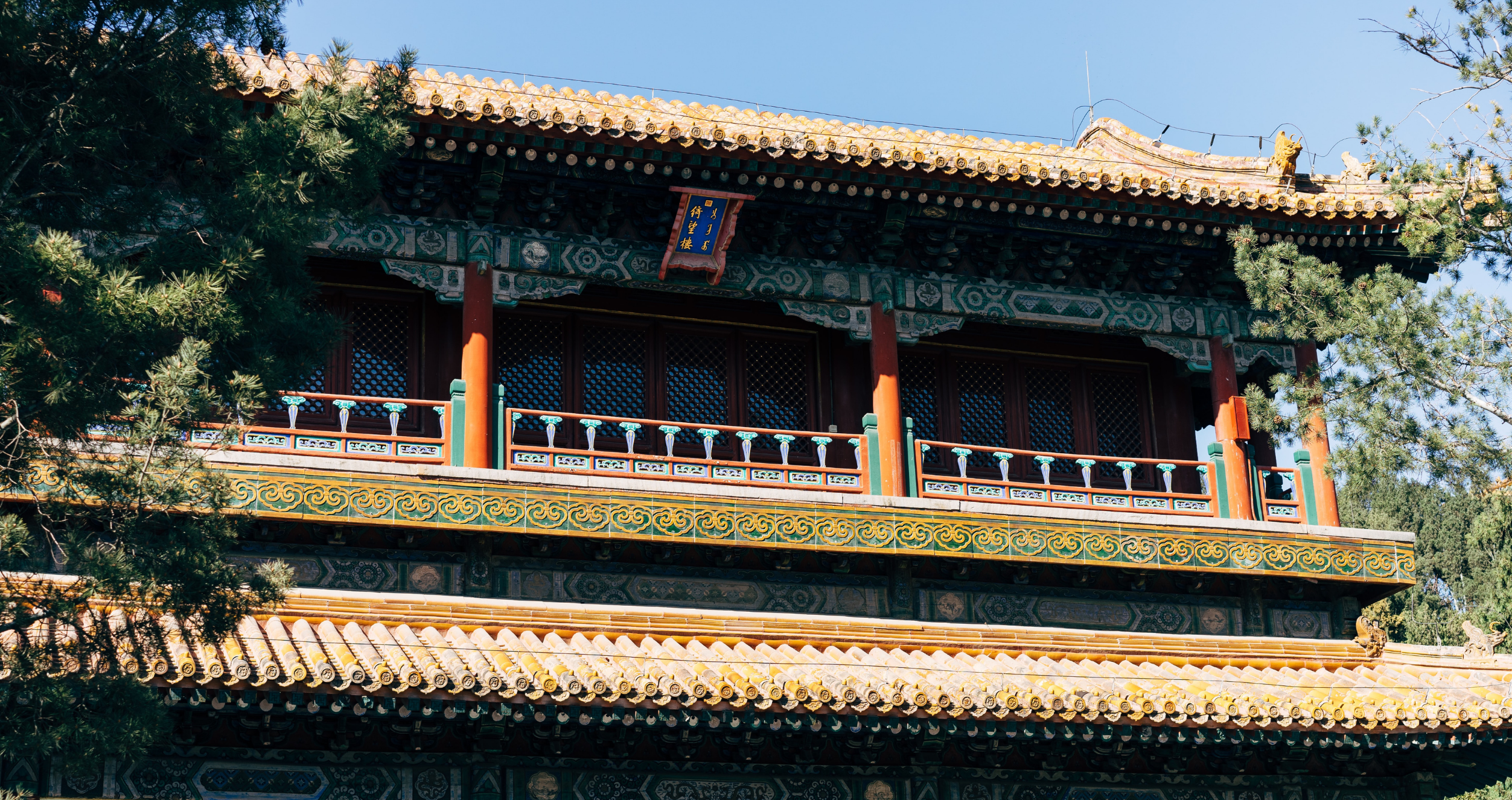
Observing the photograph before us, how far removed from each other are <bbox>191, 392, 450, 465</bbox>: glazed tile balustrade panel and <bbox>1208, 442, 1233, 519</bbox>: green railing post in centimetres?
613

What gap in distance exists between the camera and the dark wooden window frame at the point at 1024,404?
50.1 feet

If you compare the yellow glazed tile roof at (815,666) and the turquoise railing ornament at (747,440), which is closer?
the yellow glazed tile roof at (815,666)

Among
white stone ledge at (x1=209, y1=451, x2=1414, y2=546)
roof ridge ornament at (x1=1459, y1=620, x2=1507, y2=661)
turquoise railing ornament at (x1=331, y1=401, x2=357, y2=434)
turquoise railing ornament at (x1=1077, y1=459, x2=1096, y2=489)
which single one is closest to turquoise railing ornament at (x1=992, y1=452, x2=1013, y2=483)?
white stone ledge at (x1=209, y1=451, x2=1414, y2=546)

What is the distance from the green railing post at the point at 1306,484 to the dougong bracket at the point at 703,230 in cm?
492

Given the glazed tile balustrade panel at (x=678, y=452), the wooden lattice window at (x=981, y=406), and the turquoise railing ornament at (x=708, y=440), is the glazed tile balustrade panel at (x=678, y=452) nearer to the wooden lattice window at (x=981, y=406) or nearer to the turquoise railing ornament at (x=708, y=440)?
the turquoise railing ornament at (x=708, y=440)

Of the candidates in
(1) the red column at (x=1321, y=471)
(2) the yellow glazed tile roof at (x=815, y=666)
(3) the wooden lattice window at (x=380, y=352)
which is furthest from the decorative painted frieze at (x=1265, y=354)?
(3) the wooden lattice window at (x=380, y=352)

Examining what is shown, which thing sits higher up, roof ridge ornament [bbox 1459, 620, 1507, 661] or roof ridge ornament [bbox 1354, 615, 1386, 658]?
roof ridge ornament [bbox 1354, 615, 1386, 658]

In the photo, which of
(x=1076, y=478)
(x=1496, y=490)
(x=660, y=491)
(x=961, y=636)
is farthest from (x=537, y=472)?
(x=1496, y=490)

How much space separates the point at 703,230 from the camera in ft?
46.2

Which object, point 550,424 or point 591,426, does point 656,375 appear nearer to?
point 591,426

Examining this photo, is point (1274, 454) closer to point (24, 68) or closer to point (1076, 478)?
point (1076, 478)

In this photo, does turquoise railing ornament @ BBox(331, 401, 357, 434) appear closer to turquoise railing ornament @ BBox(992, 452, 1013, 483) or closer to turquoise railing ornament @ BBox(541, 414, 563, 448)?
turquoise railing ornament @ BBox(541, 414, 563, 448)

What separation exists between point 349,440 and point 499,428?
107 cm

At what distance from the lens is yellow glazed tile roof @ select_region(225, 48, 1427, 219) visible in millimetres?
13203
